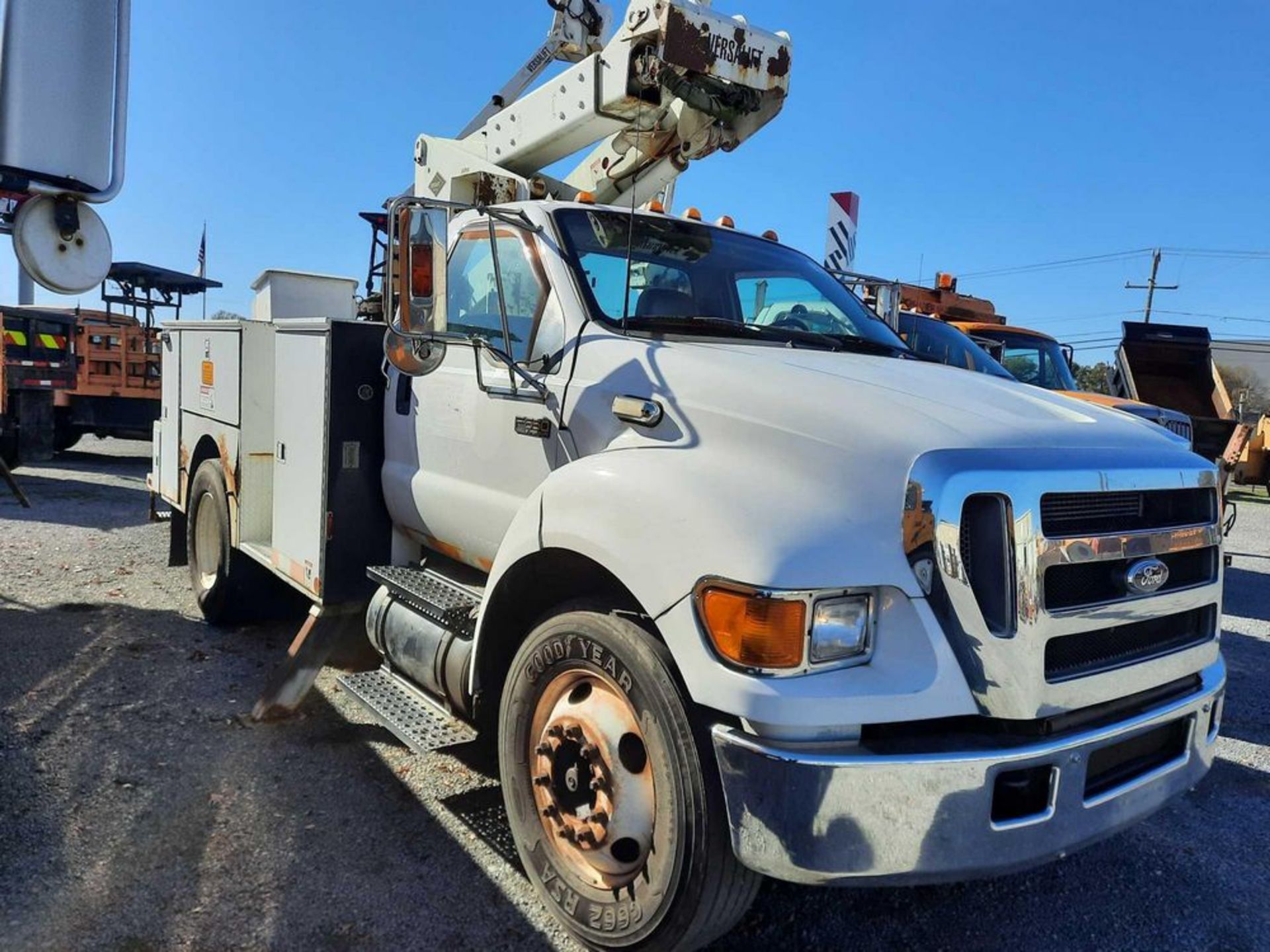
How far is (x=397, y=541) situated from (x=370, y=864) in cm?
156

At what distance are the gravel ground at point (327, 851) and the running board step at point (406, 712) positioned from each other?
281mm

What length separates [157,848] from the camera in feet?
9.97

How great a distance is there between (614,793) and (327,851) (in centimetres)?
125

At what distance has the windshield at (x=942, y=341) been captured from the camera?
7305 millimetres

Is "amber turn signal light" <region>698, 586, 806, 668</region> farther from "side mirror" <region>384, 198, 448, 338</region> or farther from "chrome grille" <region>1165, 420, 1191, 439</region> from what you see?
"chrome grille" <region>1165, 420, 1191, 439</region>

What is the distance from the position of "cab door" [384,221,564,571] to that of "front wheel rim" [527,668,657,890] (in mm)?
788

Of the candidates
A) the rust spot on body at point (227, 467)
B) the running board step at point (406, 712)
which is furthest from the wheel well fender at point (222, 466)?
the running board step at point (406, 712)

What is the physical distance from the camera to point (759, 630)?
2037mm

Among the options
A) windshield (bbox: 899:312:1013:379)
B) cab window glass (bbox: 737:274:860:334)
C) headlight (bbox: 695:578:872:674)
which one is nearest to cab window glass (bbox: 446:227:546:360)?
cab window glass (bbox: 737:274:860:334)

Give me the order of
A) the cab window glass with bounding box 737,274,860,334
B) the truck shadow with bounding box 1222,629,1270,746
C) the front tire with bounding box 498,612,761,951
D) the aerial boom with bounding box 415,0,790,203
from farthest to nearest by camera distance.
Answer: the truck shadow with bounding box 1222,629,1270,746, the aerial boom with bounding box 415,0,790,203, the cab window glass with bounding box 737,274,860,334, the front tire with bounding box 498,612,761,951

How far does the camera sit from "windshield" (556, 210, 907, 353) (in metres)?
3.18

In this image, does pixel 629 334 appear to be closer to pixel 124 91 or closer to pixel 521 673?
pixel 521 673

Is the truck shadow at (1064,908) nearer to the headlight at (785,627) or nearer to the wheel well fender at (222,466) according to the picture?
the headlight at (785,627)

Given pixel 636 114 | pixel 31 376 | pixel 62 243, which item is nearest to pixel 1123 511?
pixel 636 114
